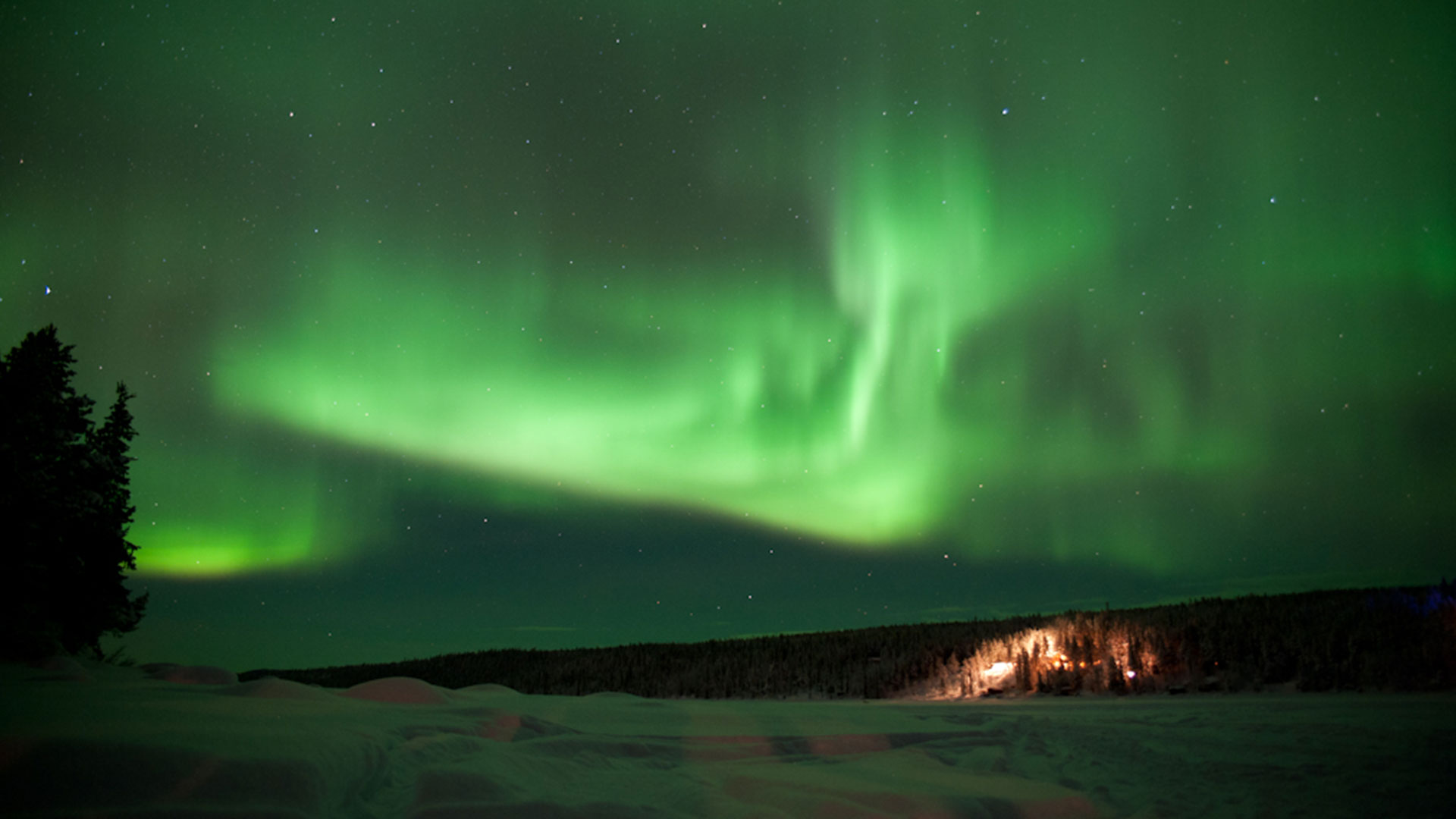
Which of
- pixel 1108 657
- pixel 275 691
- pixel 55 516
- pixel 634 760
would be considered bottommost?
pixel 1108 657

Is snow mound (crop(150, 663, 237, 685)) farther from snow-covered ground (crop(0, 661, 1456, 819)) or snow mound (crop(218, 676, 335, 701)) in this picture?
snow mound (crop(218, 676, 335, 701))

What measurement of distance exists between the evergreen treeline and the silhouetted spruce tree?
13.8 feet

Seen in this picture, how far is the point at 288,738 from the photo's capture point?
4.36 m

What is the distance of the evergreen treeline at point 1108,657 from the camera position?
531 inches

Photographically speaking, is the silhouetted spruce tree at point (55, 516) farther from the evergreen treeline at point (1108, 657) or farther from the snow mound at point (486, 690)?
the snow mound at point (486, 690)

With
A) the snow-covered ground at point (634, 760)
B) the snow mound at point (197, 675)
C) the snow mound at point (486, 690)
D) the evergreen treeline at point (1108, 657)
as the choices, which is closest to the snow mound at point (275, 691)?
the snow-covered ground at point (634, 760)

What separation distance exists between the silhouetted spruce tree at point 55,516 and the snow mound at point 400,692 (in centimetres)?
938

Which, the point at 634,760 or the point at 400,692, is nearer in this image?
the point at 634,760

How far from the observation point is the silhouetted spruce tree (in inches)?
573

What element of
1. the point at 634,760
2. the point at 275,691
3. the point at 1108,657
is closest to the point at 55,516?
the point at 275,691

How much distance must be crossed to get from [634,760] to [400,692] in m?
3.42

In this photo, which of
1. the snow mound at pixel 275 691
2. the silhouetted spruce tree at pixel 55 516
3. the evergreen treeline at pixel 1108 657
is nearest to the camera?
the snow mound at pixel 275 691

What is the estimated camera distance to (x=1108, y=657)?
17156 millimetres

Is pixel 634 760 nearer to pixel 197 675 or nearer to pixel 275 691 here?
pixel 275 691
